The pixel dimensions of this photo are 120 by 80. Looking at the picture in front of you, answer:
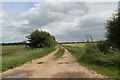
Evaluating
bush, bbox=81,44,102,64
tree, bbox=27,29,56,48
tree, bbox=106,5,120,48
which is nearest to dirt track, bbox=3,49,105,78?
bush, bbox=81,44,102,64

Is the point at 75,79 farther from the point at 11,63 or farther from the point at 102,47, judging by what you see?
the point at 102,47

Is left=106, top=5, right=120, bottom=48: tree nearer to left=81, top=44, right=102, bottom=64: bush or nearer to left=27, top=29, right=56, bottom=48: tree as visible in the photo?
left=81, top=44, right=102, bottom=64: bush

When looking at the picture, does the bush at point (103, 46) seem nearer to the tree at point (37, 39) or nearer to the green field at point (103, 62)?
the green field at point (103, 62)

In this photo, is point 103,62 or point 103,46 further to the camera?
point 103,46

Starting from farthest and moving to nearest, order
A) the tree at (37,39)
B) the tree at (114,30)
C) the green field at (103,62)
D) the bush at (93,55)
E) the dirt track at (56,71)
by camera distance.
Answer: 1. the tree at (37,39)
2. the bush at (93,55)
3. the tree at (114,30)
4. the green field at (103,62)
5. the dirt track at (56,71)

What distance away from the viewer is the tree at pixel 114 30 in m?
14.5

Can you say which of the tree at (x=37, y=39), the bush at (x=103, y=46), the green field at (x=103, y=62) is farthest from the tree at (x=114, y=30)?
the tree at (x=37, y=39)

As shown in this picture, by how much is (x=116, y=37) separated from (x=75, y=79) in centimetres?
641

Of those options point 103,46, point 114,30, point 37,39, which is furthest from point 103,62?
point 37,39

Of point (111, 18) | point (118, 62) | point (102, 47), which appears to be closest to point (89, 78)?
point (118, 62)

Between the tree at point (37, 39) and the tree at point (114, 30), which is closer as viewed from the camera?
the tree at point (114, 30)

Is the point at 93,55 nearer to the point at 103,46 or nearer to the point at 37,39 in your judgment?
the point at 103,46

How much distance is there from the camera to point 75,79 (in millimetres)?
9773

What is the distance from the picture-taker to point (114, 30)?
48.1 ft
